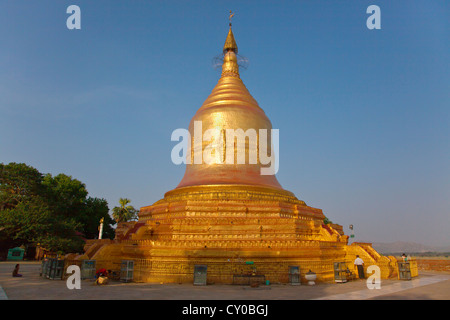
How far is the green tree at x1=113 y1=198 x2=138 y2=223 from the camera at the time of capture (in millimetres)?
45406

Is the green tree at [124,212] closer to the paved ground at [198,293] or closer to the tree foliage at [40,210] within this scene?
the tree foliage at [40,210]

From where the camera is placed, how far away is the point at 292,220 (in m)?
17.5

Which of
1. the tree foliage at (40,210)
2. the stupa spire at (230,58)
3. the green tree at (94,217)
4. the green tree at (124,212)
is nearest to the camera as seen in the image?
the tree foliage at (40,210)

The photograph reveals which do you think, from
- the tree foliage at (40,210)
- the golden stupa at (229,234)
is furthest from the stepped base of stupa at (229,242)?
the tree foliage at (40,210)

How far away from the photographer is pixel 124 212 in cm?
4569

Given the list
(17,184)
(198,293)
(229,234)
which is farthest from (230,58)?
(17,184)

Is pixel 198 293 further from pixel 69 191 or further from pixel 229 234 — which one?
pixel 69 191

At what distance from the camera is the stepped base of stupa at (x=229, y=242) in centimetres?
1469

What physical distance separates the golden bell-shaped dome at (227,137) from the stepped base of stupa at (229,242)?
1660 millimetres

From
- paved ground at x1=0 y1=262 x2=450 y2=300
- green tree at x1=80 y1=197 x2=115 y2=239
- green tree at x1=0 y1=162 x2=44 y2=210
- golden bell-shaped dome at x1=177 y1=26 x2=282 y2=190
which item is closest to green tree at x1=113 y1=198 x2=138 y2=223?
green tree at x1=80 y1=197 x2=115 y2=239

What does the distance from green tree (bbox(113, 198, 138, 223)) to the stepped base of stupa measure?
25692mm

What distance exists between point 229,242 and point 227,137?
10.4 metres

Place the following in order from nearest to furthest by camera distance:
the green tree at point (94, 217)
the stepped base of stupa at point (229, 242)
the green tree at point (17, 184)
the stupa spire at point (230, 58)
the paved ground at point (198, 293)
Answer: the paved ground at point (198, 293) → the stepped base of stupa at point (229, 242) → the stupa spire at point (230, 58) → the green tree at point (17, 184) → the green tree at point (94, 217)

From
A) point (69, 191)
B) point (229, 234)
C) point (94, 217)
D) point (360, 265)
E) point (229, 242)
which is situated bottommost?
point (360, 265)
